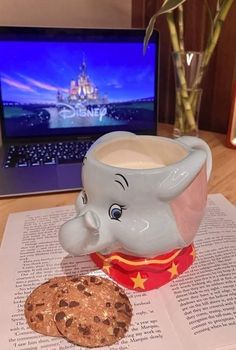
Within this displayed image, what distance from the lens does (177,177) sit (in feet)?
1.09

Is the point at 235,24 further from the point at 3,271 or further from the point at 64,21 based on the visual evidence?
the point at 3,271

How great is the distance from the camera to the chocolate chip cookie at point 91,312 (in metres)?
0.32

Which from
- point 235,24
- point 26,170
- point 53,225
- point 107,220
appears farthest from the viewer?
point 235,24

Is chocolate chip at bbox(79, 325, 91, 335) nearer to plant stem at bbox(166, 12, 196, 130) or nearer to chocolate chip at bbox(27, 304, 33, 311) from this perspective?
chocolate chip at bbox(27, 304, 33, 311)

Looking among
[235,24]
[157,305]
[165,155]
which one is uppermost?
[235,24]

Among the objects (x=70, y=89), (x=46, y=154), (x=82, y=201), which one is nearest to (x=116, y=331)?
(x=82, y=201)

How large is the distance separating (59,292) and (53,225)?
150 millimetres

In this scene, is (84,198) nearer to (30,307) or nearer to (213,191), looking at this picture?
(30,307)

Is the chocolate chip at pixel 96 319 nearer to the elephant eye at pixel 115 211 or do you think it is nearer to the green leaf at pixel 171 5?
the elephant eye at pixel 115 211

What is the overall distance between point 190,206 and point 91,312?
13 cm

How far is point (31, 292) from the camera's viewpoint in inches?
14.7

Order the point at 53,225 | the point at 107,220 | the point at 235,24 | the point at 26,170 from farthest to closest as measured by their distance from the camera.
Result: the point at 235,24 < the point at 26,170 < the point at 53,225 < the point at 107,220

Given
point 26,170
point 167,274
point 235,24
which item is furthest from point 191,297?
point 235,24

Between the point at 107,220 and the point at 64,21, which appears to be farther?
the point at 64,21
